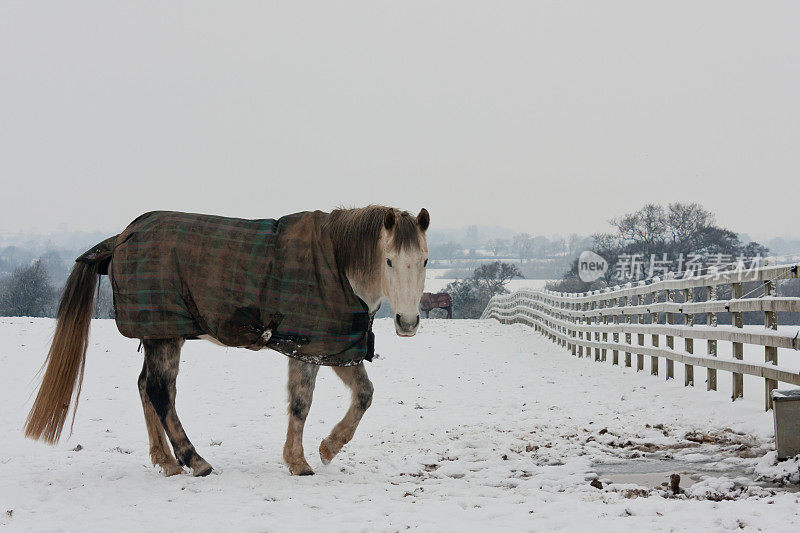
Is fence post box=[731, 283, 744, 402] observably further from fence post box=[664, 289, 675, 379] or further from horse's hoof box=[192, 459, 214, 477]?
horse's hoof box=[192, 459, 214, 477]

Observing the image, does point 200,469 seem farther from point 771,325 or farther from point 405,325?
point 771,325

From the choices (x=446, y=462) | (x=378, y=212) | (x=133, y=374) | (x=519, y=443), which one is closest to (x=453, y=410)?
(x=519, y=443)

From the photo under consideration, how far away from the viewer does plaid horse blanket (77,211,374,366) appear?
194 inches

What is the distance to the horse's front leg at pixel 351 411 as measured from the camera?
5164 millimetres

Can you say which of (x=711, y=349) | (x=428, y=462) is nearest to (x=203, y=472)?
(x=428, y=462)

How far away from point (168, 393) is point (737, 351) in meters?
5.89

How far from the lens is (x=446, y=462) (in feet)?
17.8

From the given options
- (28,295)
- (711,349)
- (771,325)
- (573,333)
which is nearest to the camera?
(771,325)

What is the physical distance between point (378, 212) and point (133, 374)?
7594mm

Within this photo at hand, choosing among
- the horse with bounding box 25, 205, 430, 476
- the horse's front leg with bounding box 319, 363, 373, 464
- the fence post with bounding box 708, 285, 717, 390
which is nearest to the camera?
the horse with bounding box 25, 205, 430, 476

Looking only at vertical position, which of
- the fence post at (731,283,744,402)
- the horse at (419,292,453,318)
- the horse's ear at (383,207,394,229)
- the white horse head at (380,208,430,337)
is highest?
the horse's ear at (383,207,394,229)

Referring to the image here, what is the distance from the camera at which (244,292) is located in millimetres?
4973

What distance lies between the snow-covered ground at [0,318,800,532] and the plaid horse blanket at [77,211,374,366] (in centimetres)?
96

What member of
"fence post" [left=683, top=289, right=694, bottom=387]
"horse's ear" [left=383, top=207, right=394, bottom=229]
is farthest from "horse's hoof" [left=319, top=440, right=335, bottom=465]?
"fence post" [left=683, top=289, right=694, bottom=387]
